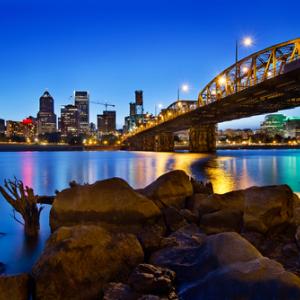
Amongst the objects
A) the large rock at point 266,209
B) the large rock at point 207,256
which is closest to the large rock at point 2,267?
the large rock at point 207,256

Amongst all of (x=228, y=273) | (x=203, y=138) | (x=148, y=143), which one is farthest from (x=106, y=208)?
(x=148, y=143)

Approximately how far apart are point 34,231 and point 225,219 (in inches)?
249

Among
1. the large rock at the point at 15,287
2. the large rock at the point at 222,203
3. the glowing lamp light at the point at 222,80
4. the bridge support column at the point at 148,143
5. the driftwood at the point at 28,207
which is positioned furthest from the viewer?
the bridge support column at the point at 148,143

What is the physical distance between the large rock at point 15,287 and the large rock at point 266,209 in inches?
212

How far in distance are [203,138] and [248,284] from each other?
111185 millimetres

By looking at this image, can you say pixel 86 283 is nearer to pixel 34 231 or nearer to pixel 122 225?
pixel 122 225

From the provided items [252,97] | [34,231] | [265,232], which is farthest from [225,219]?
[252,97]

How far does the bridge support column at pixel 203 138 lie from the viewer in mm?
112812

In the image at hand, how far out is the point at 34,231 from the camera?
1097cm

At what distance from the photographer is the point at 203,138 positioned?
114 metres

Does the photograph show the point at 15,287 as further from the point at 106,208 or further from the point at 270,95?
the point at 270,95

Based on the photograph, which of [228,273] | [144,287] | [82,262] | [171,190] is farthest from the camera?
[171,190]

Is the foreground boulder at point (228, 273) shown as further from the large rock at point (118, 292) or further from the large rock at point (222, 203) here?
the large rock at point (222, 203)

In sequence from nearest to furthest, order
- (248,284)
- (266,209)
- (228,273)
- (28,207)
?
(248,284) < (228,273) < (266,209) < (28,207)
